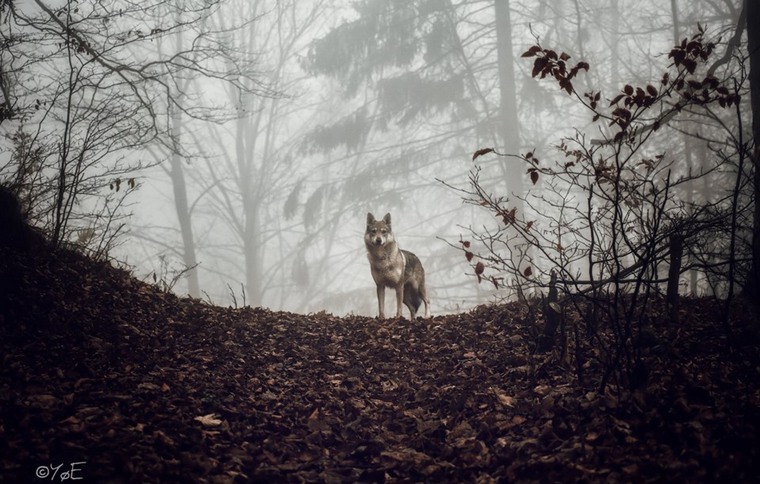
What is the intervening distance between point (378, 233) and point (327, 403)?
15.3ft

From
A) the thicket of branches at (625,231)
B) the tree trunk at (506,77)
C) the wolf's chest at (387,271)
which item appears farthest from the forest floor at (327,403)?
the tree trunk at (506,77)

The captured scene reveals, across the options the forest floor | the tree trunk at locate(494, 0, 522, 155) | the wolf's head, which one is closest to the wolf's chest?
the wolf's head

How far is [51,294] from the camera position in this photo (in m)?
5.06

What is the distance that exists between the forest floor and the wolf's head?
112 inches

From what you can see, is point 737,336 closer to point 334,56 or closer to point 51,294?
point 51,294

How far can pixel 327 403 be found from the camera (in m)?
4.49

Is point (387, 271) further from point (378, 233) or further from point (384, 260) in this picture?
point (378, 233)

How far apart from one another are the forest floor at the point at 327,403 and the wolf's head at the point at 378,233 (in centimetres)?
284

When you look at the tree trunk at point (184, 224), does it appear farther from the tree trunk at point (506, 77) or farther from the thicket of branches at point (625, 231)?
the thicket of branches at point (625, 231)

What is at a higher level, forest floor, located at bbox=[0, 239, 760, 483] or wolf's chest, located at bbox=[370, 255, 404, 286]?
wolf's chest, located at bbox=[370, 255, 404, 286]

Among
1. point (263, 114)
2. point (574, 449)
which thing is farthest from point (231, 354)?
point (263, 114)

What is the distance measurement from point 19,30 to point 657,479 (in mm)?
9052

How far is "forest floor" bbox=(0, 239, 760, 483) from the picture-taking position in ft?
9.95

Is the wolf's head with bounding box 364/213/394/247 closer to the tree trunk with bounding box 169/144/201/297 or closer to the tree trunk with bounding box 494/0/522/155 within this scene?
→ the tree trunk with bounding box 494/0/522/155
